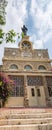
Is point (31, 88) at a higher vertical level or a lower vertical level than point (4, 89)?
higher

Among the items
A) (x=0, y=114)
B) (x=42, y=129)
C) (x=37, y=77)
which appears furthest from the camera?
(x=37, y=77)

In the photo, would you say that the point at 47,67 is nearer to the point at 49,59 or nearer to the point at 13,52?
the point at 49,59

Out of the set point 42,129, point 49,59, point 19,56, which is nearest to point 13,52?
point 19,56

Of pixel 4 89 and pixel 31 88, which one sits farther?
pixel 31 88

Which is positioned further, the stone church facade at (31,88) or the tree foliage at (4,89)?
the stone church facade at (31,88)

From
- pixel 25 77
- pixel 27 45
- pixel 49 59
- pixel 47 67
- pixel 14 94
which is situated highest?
pixel 27 45

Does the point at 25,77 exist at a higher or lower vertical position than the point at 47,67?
lower

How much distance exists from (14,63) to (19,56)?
217 cm

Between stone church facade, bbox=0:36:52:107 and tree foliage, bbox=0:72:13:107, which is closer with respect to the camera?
tree foliage, bbox=0:72:13:107

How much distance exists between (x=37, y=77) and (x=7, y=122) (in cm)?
1378

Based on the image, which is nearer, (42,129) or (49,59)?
(42,129)

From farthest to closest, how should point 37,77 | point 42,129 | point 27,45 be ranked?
point 27,45 → point 37,77 → point 42,129

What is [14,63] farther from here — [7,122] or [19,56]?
[7,122]

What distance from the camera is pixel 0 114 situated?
7137 mm
